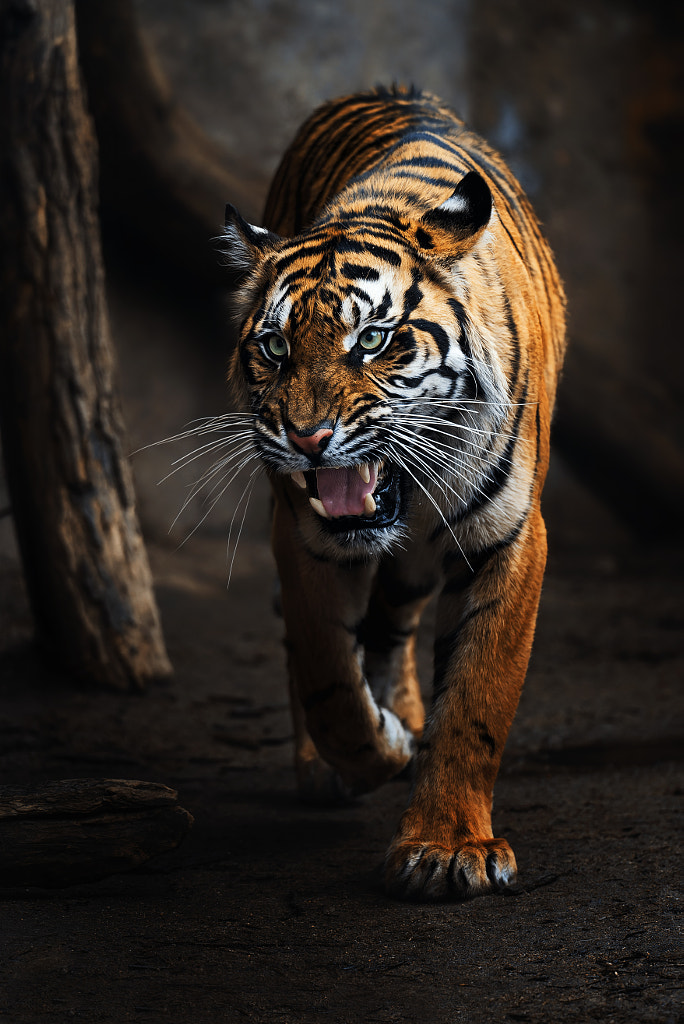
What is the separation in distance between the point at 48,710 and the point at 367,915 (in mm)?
1878

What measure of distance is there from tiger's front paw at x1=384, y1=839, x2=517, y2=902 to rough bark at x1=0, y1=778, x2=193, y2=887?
447 mm

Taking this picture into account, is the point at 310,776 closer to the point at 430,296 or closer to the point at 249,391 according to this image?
the point at 249,391

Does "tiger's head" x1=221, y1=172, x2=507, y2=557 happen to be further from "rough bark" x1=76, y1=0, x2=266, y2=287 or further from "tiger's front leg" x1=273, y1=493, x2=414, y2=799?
"rough bark" x1=76, y1=0, x2=266, y2=287

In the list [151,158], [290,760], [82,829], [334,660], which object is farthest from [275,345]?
[151,158]

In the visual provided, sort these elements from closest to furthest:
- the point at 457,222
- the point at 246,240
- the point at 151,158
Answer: the point at 457,222, the point at 246,240, the point at 151,158

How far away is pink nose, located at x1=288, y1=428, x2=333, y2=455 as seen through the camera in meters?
2.06

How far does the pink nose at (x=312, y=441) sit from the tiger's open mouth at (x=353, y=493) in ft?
0.46

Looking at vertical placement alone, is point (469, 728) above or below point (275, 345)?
below

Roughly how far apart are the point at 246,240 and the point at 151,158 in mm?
3462

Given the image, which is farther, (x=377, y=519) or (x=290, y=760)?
(x=290, y=760)

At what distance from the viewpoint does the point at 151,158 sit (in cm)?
564

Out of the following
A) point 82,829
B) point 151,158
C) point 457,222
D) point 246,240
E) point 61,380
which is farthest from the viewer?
point 151,158

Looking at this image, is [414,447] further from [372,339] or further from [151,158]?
[151,158]

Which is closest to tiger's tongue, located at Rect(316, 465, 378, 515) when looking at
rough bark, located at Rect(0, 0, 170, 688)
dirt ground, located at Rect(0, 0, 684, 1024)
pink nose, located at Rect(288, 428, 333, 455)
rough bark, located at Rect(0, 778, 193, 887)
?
pink nose, located at Rect(288, 428, 333, 455)
